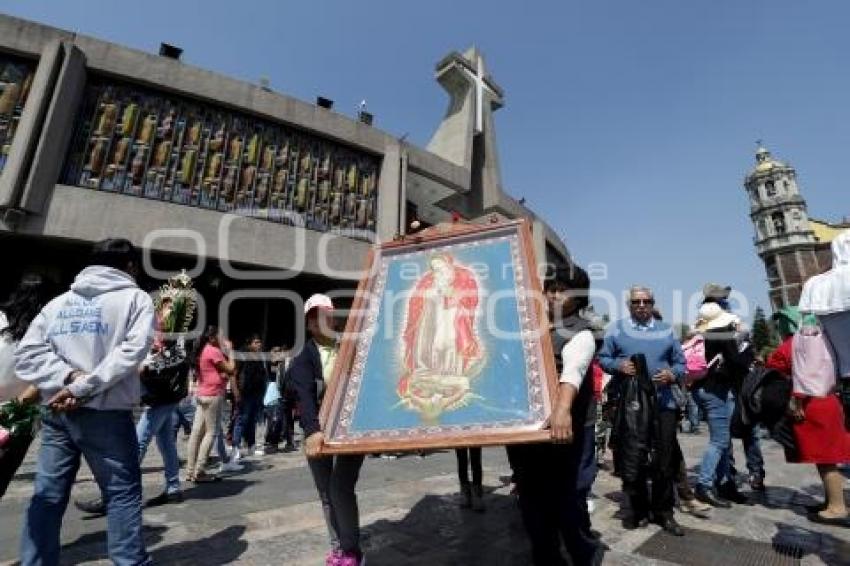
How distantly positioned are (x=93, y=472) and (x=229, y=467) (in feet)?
14.1

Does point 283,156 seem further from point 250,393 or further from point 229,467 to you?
point 229,467

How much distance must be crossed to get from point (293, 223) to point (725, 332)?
15414mm

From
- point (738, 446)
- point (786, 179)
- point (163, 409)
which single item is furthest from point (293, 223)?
point (786, 179)

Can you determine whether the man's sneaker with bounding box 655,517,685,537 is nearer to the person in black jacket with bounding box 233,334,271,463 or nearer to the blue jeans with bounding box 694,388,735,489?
the blue jeans with bounding box 694,388,735,489

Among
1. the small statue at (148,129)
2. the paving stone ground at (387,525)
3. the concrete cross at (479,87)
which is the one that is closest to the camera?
the paving stone ground at (387,525)

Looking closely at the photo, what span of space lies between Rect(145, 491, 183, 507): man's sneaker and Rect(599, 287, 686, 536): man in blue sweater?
164 inches

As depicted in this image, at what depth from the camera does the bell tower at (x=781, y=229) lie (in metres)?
68.4

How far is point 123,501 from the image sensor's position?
2.36 m

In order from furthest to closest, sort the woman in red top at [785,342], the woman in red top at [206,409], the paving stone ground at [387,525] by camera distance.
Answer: the woman in red top at [206,409] → the woman in red top at [785,342] → the paving stone ground at [387,525]

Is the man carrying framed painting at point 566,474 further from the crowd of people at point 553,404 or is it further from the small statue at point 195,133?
the small statue at point 195,133

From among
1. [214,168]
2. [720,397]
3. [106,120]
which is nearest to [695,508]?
[720,397]

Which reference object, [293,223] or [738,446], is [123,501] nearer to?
[738,446]

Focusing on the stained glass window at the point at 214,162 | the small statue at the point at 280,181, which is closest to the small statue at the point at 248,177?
the stained glass window at the point at 214,162

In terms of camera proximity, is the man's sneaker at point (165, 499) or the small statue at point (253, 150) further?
the small statue at point (253, 150)
